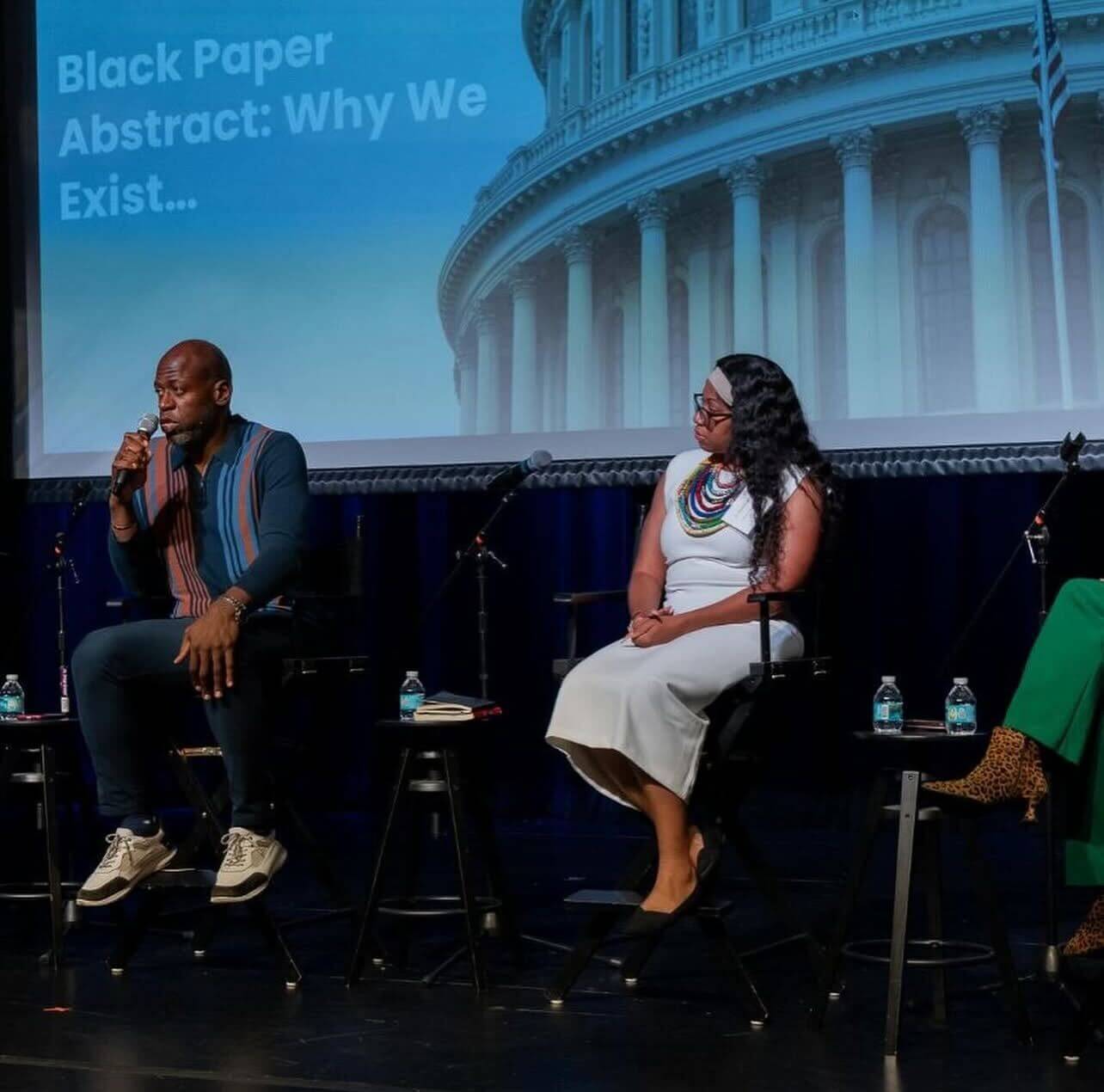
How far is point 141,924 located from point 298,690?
1.79 feet

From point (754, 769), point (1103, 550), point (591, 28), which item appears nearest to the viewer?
point (754, 769)

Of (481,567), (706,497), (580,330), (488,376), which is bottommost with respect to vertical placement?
(481,567)

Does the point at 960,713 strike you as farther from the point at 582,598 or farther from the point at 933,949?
the point at 582,598

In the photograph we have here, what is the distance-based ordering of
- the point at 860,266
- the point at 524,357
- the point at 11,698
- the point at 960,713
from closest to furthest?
the point at 960,713, the point at 11,698, the point at 860,266, the point at 524,357

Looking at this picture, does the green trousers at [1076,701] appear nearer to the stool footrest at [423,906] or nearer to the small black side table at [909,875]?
the small black side table at [909,875]

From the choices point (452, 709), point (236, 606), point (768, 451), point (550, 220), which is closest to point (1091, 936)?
point (768, 451)

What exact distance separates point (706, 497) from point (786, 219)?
173 cm

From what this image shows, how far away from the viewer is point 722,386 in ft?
11.3

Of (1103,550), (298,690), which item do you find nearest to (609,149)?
(1103,550)

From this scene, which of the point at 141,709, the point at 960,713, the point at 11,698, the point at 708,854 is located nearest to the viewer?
the point at 960,713

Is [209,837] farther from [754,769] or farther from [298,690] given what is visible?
[754,769]

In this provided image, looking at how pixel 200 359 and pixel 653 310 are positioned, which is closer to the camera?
pixel 200 359

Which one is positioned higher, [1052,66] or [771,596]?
[1052,66]

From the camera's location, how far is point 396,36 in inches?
209
